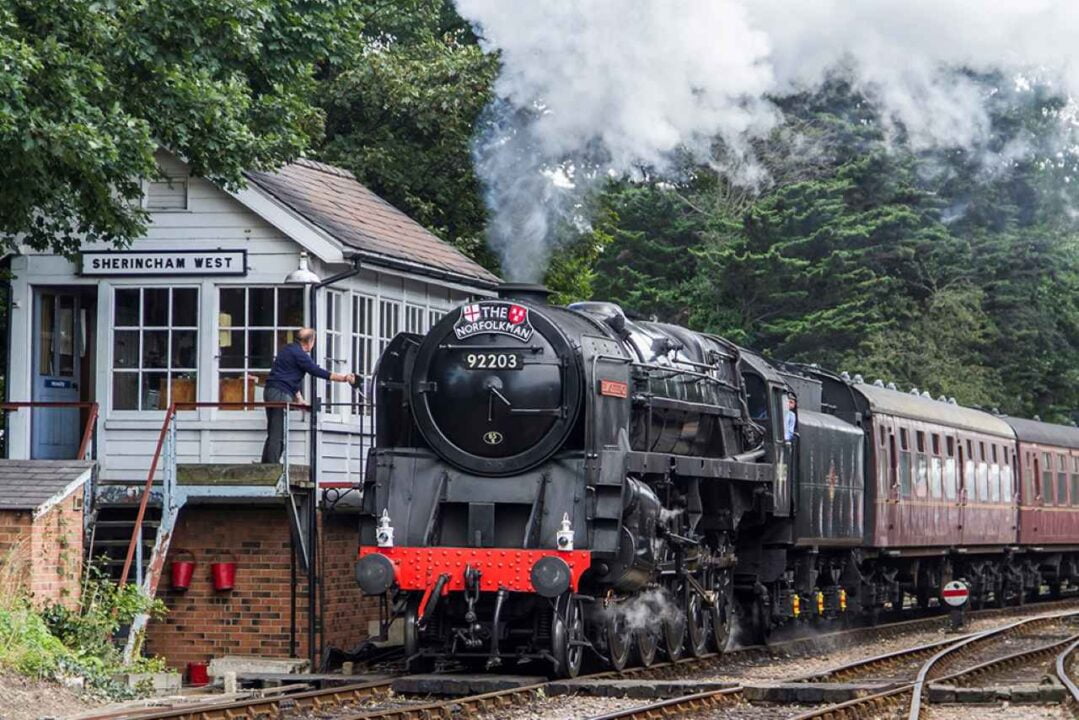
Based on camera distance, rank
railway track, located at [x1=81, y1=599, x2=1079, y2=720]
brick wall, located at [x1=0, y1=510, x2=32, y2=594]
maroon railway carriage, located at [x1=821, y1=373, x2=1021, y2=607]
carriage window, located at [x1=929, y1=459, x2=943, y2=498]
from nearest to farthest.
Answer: railway track, located at [x1=81, y1=599, x2=1079, y2=720]
brick wall, located at [x1=0, y1=510, x2=32, y2=594]
maroon railway carriage, located at [x1=821, y1=373, x2=1021, y2=607]
carriage window, located at [x1=929, y1=459, x2=943, y2=498]

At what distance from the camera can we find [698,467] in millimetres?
16094

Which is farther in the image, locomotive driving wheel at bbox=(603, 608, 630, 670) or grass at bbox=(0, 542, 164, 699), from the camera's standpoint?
locomotive driving wheel at bbox=(603, 608, 630, 670)

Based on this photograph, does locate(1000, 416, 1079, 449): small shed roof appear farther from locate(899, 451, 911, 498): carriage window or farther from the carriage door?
the carriage door

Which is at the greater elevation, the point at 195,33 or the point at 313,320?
the point at 195,33

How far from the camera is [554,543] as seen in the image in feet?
47.2

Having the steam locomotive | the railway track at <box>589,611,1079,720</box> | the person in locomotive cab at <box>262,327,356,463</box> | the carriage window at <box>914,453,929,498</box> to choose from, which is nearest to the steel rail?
the railway track at <box>589,611,1079,720</box>

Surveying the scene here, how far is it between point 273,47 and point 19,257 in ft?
11.1

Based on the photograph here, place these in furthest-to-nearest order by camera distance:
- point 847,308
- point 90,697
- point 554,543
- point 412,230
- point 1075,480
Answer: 1. point 847,308
2. point 1075,480
3. point 412,230
4. point 554,543
5. point 90,697

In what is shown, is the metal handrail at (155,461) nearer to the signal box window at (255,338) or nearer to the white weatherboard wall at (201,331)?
the white weatherboard wall at (201,331)

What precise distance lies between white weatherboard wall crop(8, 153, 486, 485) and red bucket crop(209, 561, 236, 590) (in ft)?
3.34

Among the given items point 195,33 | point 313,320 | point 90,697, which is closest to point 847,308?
point 313,320

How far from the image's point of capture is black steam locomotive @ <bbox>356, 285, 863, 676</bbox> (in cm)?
1431

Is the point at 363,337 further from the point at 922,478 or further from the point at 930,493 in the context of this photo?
the point at 930,493

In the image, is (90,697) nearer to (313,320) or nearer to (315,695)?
(315,695)
